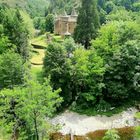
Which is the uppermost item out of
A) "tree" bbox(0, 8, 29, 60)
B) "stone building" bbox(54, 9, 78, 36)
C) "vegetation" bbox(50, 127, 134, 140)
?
"tree" bbox(0, 8, 29, 60)

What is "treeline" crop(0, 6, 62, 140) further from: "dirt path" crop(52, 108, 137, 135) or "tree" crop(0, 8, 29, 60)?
"dirt path" crop(52, 108, 137, 135)

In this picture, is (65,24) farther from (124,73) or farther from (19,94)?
(19,94)

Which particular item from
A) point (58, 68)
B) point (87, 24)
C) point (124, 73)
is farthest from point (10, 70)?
point (87, 24)

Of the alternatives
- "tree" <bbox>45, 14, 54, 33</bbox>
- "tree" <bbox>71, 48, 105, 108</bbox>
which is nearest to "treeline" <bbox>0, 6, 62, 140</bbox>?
"tree" <bbox>71, 48, 105, 108</bbox>

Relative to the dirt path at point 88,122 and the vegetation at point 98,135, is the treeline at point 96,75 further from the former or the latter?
the vegetation at point 98,135

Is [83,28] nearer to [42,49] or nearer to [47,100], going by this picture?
[42,49]

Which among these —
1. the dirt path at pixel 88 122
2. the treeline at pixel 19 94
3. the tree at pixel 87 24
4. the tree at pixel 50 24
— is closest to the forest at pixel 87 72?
the treeline at pixel 19 94

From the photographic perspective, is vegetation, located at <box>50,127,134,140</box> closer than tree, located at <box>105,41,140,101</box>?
Yes
